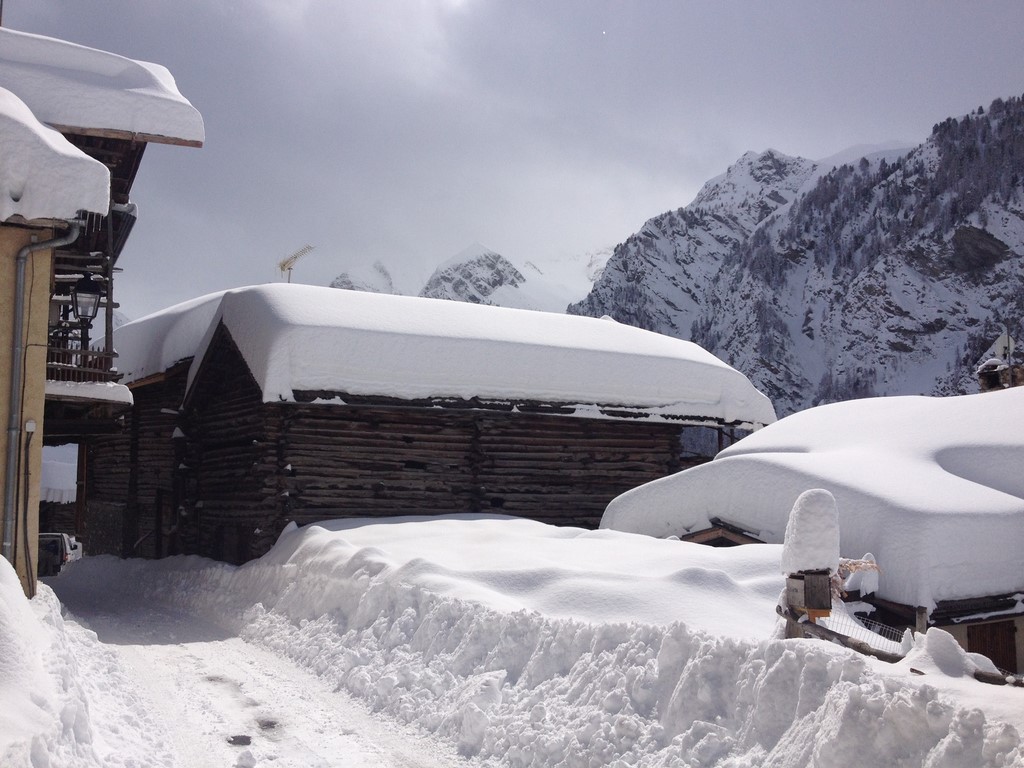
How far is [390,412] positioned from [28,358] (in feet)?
24.4

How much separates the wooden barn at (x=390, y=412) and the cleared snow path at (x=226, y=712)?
16.2ft

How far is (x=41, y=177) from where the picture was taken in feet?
31.2

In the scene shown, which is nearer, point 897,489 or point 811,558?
point 811,558

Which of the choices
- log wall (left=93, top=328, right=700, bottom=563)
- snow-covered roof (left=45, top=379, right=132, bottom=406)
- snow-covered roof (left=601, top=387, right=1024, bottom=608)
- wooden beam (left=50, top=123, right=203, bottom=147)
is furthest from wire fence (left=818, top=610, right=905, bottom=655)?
wooden beam (left=50, top=123, right=203, bottom=147)

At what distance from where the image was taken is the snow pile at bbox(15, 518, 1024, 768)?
439 centimetres

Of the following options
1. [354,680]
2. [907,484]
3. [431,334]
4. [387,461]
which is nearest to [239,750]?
[354,680]

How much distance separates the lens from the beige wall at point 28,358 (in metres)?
9.33

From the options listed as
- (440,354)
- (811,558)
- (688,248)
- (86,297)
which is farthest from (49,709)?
(688,248)

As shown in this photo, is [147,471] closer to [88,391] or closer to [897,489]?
[88,391]

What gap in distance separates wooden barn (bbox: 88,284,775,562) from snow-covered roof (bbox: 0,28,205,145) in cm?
363

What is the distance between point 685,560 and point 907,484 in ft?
11.4

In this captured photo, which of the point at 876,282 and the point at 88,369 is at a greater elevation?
the point at 876,282

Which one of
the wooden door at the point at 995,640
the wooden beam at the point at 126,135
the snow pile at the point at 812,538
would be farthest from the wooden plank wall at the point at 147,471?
the snow pile at the point at 812,538

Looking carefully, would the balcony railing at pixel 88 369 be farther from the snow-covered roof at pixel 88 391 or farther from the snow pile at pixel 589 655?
the snow pile at pixel 589 655
